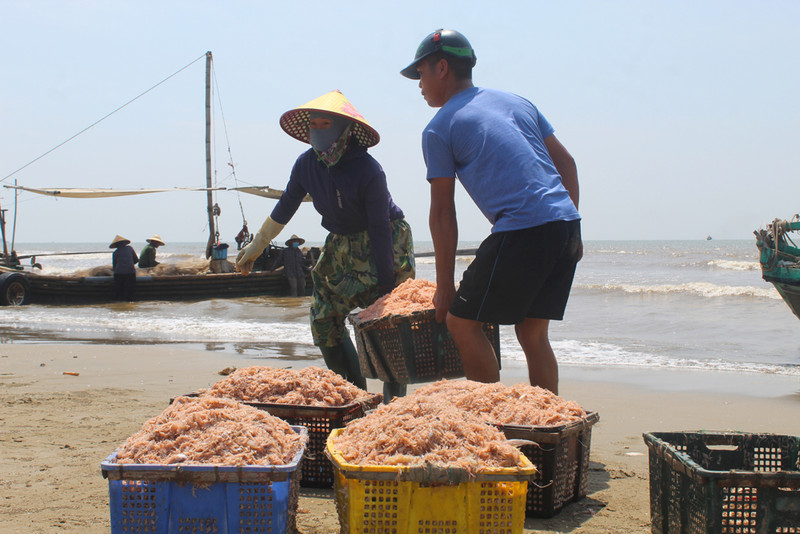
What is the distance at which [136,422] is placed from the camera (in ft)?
15.7

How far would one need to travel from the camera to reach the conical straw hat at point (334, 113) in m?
4.30

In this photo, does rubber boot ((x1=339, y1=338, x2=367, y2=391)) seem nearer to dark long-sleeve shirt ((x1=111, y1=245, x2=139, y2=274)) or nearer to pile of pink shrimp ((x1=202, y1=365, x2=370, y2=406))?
pile of pink shrimp ((x1=202, y1=365, x2=370, y2=406))

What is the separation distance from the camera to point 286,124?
4.76 m

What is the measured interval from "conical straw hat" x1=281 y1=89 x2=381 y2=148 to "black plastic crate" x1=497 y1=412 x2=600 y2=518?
7.38ft

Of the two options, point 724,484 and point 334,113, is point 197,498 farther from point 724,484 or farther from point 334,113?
point 334,113

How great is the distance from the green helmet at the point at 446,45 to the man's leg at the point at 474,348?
1353 mm

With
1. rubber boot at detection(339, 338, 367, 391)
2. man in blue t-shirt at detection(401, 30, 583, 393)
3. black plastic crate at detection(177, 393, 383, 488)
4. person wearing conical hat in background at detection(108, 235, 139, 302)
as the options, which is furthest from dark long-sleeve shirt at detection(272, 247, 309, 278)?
black plastic crate at detection(177, 393, 383, 488)

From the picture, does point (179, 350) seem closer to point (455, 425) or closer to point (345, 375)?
point (345, 375)

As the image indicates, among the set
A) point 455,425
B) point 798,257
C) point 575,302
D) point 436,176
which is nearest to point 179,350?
point 436,176

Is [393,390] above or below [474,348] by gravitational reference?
below

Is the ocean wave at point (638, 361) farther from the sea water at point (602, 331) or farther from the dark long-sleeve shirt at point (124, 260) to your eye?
the dark long-sleeve shirt at point (124, 260)

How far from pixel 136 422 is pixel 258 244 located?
1.48 metres

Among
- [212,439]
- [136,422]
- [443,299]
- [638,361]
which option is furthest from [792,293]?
[212,439]

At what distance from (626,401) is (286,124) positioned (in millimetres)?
3753
